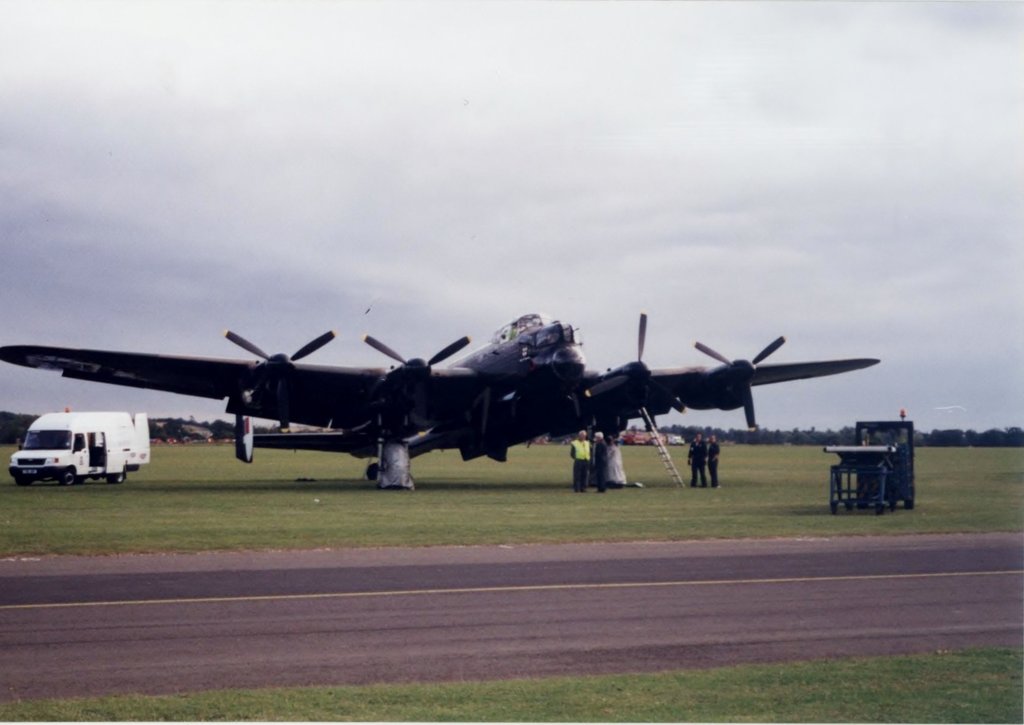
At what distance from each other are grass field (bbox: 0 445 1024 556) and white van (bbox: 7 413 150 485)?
132cm

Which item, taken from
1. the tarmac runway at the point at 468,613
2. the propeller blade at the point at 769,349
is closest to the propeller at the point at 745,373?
the propeller blade at the point at 769,349

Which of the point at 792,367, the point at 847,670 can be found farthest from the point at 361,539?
the point at 792,367

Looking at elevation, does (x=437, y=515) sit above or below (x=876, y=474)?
below

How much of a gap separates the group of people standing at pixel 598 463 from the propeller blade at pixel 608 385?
4.73 feet

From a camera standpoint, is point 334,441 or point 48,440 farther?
point 334,441

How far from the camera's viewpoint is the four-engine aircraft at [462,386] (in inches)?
1451

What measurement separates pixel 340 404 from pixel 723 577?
26.3 metres

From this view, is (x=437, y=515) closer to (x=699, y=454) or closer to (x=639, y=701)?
(x=699, y=454)

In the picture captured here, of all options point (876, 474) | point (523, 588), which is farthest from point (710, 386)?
point (523, 588)

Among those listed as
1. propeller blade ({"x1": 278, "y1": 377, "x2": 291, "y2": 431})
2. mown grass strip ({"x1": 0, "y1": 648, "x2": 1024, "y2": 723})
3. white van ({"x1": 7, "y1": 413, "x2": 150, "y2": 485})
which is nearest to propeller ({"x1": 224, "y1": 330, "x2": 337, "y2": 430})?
propeller blade ({"x1": 278, "y1": 377, "x2": 291, "y2": 431})

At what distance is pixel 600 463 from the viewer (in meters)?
39.1

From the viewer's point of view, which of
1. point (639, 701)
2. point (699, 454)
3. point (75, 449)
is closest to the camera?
point (639, 701)

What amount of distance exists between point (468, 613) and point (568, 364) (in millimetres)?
24892

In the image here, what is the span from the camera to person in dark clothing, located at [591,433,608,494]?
3888 centimetres
